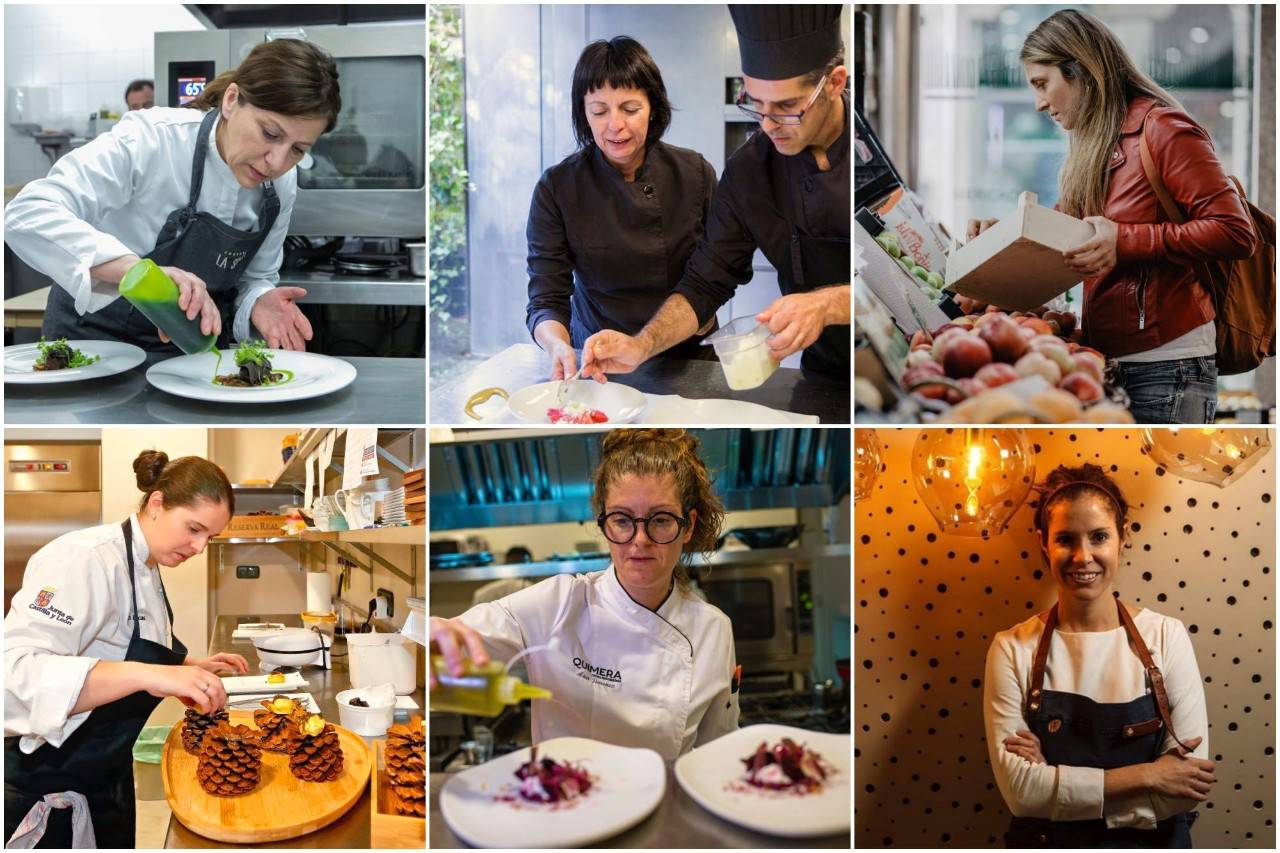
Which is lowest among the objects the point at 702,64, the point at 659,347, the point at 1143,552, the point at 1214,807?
the point at 1214,807

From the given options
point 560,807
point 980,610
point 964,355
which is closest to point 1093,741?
point 980,610

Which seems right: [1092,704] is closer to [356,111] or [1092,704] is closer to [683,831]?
[683,831]

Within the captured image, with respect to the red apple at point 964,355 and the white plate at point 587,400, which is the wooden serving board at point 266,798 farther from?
the red apple at point 964,355

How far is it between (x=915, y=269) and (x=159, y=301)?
4.72 feet

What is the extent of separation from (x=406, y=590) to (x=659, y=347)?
28.1 inches

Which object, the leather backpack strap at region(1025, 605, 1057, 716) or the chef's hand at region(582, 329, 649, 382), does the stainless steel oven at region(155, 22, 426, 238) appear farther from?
the leather backpack strap at region(1025, 605, 1057, 716)

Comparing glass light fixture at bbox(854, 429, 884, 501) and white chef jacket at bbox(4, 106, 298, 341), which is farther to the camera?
glass light fixture at bbox(854, 429, 884, 501)

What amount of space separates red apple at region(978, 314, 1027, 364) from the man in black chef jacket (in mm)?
268

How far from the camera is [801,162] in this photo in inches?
93.2

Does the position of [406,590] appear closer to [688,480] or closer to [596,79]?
[688,480]

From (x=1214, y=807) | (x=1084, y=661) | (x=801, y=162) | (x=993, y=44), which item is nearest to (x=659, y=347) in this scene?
(x=801, y=162)

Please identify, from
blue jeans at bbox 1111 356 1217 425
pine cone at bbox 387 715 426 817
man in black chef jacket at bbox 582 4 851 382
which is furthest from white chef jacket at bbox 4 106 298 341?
blue jeans at bbox 1111 356 1217 425

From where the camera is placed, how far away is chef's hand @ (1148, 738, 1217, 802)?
2439 millimetres

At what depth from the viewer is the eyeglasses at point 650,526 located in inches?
94.0
